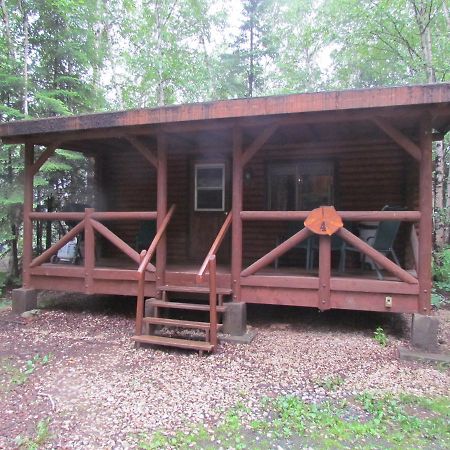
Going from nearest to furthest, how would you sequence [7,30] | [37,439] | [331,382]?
[37,439] < [331,382] < [7,30]

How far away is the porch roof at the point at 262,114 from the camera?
3.61 m

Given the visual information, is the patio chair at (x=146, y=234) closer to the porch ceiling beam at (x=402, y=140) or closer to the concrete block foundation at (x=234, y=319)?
the concrete block foundation at (x=234, y=319)

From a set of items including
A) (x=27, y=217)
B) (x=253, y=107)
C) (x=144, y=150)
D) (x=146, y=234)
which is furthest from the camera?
(x=146, y=234)

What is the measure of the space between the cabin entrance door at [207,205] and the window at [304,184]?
0.95 m

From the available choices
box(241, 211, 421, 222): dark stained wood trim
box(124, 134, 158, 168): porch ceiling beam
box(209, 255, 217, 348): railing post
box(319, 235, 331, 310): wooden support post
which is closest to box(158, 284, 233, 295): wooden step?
box(209, 255, 217, 348): railing post

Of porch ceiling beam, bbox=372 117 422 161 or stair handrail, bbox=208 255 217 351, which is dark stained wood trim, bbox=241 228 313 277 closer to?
stair handrail, bbox=208 255 217 351

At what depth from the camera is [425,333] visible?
154 inches

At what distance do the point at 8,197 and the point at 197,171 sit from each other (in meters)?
3.29

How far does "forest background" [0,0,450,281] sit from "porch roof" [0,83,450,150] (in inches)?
74.6

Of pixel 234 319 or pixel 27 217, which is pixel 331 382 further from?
pixel 27 217

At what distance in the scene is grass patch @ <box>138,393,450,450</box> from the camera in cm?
238

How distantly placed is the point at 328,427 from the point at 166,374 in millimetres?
1499

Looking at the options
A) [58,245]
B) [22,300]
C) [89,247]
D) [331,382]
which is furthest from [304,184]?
[22,300]

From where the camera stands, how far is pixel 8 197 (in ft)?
21.4
